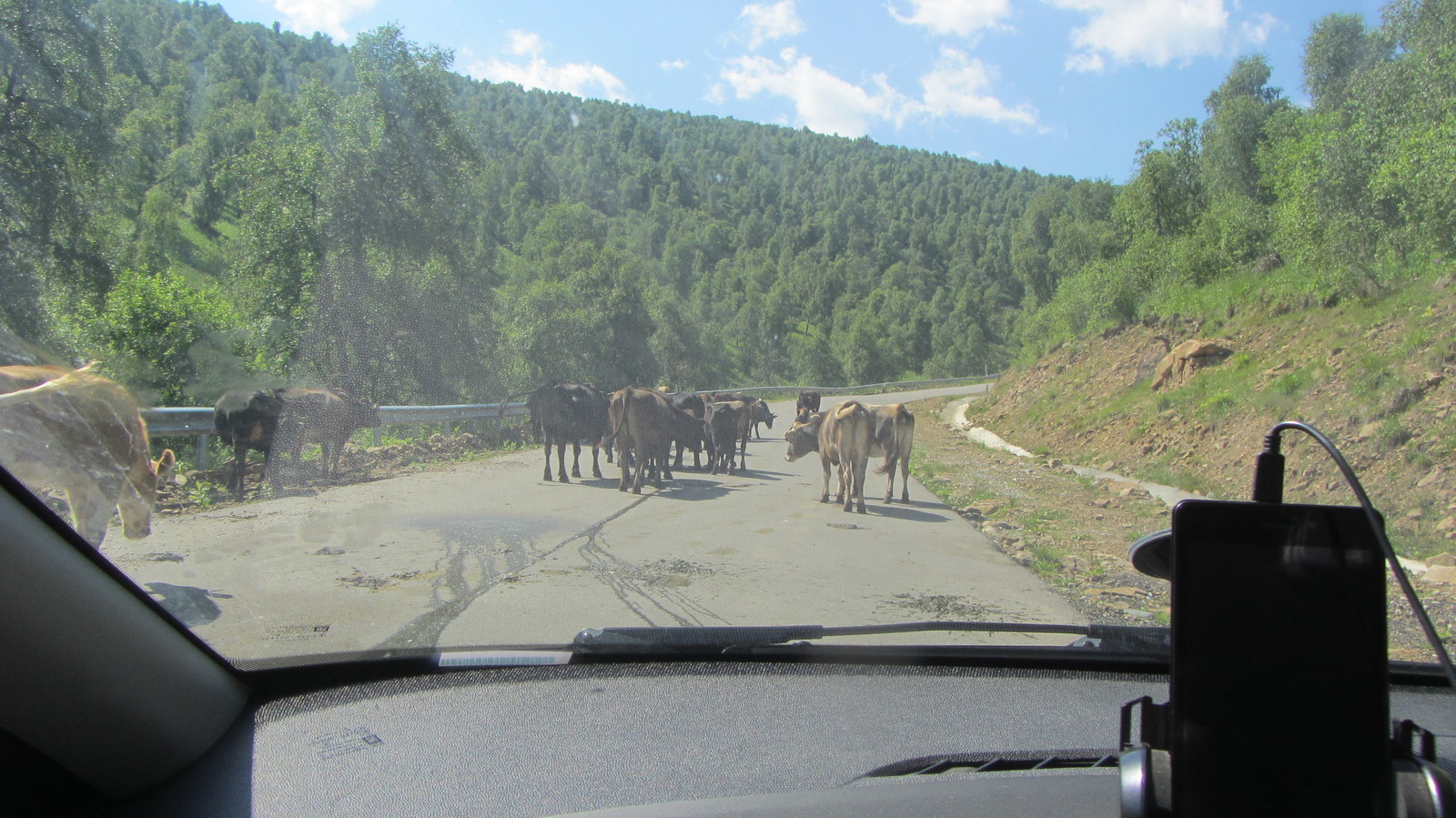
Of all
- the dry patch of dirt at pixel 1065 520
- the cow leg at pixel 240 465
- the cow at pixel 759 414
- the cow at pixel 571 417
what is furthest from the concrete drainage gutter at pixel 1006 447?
the cow leg at pixel 240 465

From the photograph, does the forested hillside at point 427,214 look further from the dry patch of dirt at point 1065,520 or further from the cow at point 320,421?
the dry patch of dirt at point 1065,520

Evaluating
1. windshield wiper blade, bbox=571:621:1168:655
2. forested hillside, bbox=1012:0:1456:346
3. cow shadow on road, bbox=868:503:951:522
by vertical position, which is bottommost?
cow shadow on road, bbox=868:503:951:522

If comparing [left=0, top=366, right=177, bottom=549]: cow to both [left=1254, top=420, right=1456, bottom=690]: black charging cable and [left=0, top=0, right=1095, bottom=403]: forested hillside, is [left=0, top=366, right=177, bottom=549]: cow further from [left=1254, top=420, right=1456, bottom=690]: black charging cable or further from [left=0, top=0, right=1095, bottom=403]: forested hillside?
[left=1254, top=420, right=1456, bottom=690]: black charging cable

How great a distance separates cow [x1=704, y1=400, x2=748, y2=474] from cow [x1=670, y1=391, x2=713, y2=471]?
11 cm

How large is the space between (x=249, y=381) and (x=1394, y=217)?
10257 mm

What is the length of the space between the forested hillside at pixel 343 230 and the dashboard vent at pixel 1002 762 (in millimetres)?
4590

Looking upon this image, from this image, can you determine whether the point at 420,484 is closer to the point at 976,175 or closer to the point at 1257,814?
the point at 1257,814

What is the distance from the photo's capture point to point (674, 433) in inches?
584

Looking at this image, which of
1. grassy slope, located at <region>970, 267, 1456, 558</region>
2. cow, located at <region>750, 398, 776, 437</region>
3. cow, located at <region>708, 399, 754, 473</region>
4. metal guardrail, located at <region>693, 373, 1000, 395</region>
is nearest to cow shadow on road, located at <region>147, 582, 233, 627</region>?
grassy slope, located at <region>970, 267, 1456, 558</region>

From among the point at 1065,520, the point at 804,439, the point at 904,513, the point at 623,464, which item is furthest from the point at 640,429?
the point at 1065,520

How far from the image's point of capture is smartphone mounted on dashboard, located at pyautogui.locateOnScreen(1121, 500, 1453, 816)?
150cm

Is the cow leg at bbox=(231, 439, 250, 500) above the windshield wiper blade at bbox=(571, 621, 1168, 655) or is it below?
above

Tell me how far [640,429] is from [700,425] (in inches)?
151

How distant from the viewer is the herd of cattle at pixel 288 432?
12.5ft
